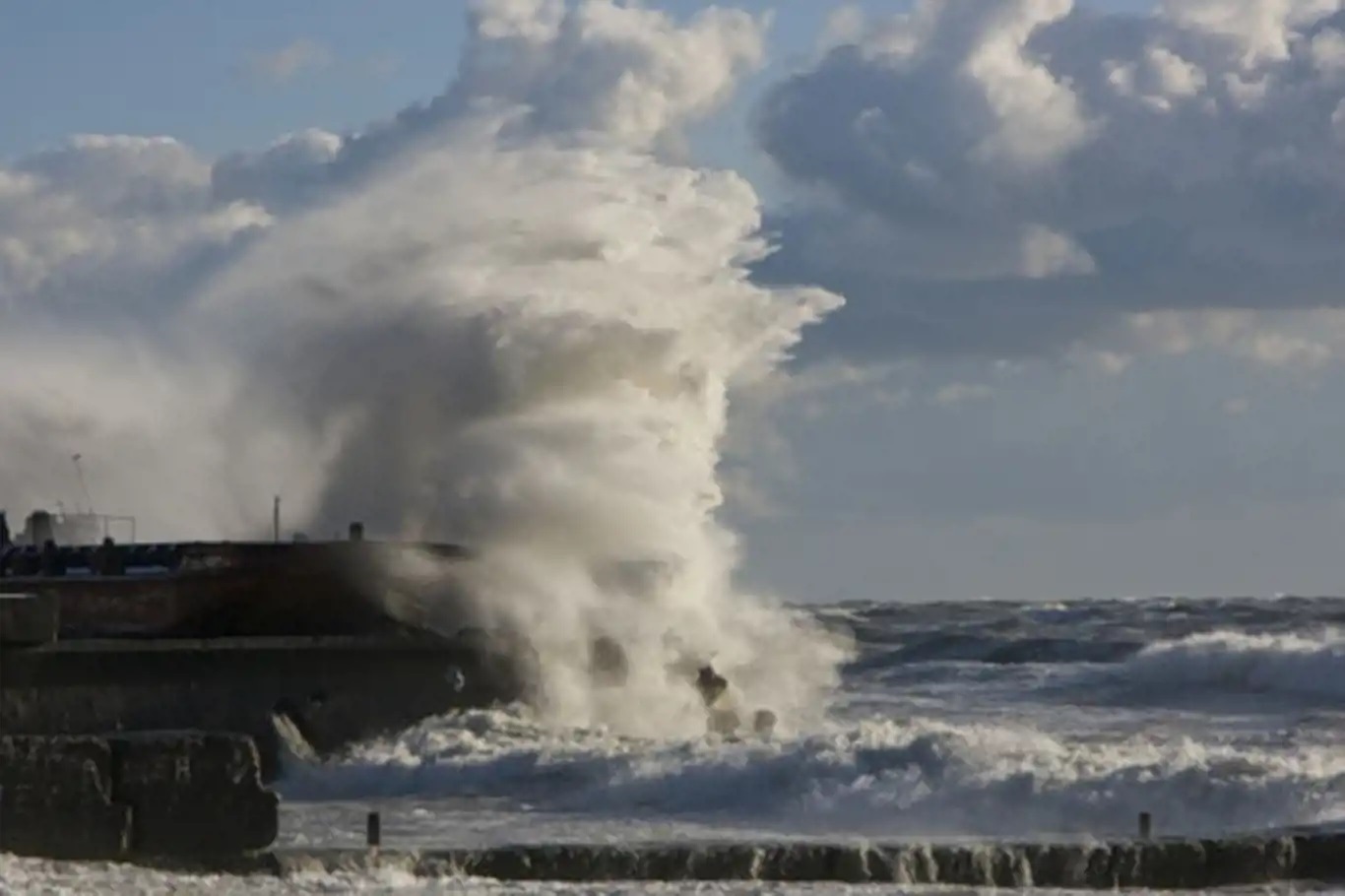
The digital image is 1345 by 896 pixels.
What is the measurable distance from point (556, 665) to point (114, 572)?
17.9 ft

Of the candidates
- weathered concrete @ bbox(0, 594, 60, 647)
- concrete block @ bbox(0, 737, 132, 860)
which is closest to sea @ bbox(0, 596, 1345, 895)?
concrete block @ bbox(0, 737, 132, 860)

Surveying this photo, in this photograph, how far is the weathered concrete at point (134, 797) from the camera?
12422mm

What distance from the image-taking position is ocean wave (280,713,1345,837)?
71.0 ft

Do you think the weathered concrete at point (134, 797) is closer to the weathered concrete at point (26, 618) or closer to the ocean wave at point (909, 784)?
the weathered concrete at point (26, 618)

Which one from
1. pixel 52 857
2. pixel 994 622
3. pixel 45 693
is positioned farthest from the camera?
pixel 994 622

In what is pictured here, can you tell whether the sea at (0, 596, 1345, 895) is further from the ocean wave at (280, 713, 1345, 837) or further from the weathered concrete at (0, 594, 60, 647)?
the weathered concrete at (0, 594, 60, 647)

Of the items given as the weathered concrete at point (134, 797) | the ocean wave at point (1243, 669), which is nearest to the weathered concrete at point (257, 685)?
the weathered concrete at point (134, 797)

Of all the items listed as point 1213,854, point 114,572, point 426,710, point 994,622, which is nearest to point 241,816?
point 1213,854

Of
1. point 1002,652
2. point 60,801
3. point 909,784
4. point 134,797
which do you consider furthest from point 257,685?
point 1002,652

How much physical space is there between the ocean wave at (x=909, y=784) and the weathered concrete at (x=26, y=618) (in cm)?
811

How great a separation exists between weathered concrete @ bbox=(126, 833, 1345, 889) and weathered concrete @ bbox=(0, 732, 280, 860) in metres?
0.17

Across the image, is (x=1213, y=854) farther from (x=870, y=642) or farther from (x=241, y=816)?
(x=870, y=642)

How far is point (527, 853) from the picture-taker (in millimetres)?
13445

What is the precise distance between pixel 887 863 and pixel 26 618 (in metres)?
4.50
